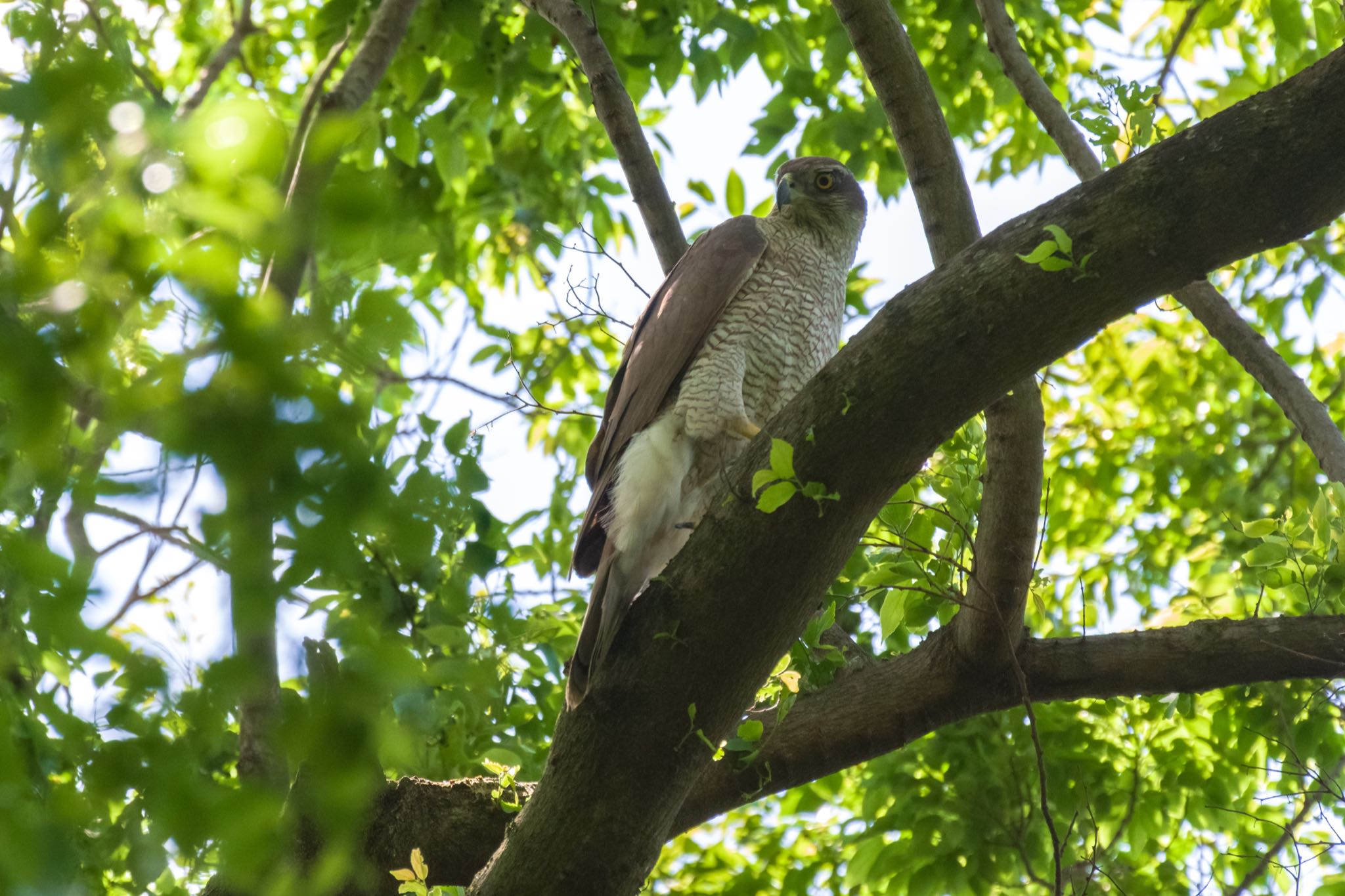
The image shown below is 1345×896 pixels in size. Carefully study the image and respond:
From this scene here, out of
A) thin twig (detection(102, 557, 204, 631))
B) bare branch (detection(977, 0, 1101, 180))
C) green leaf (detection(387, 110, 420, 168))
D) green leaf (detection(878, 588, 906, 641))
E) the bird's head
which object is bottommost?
thin twig (detection(102, 557, 204, 631))

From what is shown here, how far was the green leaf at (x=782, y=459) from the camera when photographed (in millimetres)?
2285

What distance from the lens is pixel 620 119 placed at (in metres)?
4.16

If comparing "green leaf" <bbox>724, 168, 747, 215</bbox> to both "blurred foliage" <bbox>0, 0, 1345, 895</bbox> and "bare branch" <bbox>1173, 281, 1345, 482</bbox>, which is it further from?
"bare branch" <bbox>1173, 281, 1345, 482</bbox>

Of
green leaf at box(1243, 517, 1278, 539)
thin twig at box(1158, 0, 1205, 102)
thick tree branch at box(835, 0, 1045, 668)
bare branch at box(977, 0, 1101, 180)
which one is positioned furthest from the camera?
thin twig at box(1158, 0, 1205, 102)

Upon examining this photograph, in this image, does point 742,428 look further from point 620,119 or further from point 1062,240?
point 1062,240

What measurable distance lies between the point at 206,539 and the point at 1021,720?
404 centimetres

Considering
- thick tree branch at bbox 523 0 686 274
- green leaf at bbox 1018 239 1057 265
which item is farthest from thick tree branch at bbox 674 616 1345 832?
thick tree branch at bbox 523 0 686 274

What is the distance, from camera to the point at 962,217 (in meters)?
3.24

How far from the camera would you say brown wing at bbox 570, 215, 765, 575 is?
395 centimetres

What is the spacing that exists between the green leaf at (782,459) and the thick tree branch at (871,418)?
0.10m

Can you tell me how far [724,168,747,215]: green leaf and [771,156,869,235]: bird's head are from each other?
162 millimetres

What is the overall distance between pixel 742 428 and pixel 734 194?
172 centimetres

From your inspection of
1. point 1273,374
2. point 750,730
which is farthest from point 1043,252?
point 1273,374

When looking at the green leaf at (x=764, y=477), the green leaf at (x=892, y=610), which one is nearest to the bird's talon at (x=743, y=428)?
the green leaf at (x=892, y=610)
